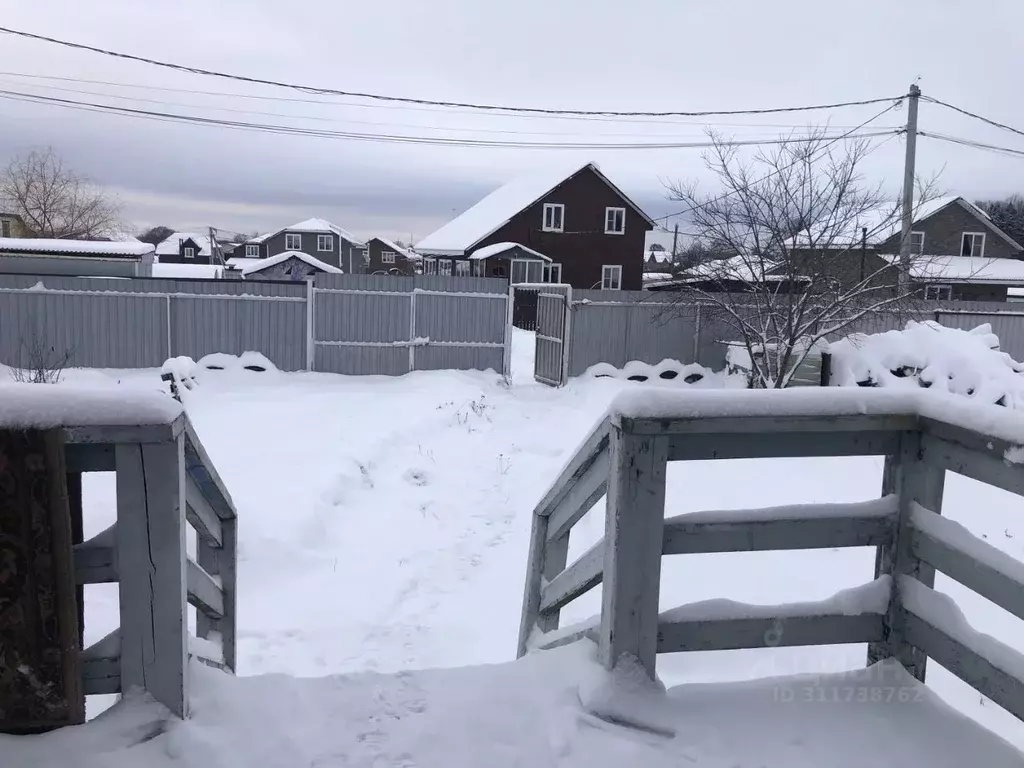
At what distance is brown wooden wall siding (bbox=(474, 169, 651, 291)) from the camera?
3284 cm

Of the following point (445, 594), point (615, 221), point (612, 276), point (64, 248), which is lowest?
point (445, 594)

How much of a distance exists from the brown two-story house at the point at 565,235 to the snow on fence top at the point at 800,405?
29.2 m

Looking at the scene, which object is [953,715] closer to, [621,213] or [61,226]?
[621,213]

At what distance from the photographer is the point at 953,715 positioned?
2541 mm

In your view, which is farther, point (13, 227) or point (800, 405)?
point (13, 227)

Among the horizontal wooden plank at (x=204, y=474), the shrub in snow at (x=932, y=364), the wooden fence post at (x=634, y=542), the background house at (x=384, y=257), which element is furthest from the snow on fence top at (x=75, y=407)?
the background house at (x=384, y=257)

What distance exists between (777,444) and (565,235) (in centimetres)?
3147

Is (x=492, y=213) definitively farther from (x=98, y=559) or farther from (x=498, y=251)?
(x=98, y=559)

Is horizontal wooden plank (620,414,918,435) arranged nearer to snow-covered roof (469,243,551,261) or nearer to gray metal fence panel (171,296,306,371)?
gray metal fence panel (171,296,306,371)

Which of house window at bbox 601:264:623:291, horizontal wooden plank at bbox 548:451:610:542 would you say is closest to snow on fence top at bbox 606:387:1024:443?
horizontal wooden plank at bbox 548:451:610:542

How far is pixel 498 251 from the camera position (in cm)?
3080

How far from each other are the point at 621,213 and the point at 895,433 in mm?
32244

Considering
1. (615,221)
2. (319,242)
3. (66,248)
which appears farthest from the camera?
(319,242)

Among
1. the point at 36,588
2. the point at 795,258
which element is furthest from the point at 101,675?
the point at 795,258
